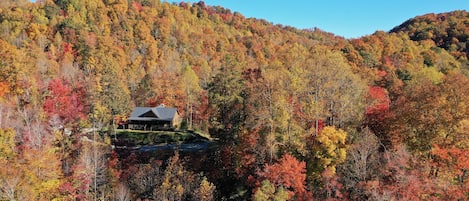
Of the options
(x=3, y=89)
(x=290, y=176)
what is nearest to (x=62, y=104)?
(x=3, y=89)

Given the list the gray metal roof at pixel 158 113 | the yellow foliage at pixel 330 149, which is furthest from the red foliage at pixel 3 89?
the yellow foliage at pixel 330 149

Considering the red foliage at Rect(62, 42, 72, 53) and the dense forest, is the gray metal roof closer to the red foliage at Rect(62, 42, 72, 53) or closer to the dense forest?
the dense forest

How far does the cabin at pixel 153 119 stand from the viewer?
59.8m

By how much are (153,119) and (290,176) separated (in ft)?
121

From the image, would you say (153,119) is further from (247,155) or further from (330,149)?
(330,149)

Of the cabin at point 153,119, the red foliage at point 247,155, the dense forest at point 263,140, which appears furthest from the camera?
the cabin at point 153,119

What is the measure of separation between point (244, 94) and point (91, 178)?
1590 centimetres

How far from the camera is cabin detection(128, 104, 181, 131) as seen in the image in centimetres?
5978

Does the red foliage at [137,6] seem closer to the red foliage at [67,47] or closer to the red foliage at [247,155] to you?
the red foliage at [67,47]

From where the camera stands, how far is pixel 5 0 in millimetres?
108562

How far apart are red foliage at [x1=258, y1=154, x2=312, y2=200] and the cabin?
33954 mm

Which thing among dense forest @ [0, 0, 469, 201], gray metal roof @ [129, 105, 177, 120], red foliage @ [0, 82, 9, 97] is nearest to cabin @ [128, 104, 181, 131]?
gray metal roof @ [129, 105, 177, 120]

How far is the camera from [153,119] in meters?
60.1

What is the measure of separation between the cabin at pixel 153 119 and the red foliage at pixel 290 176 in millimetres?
33954
